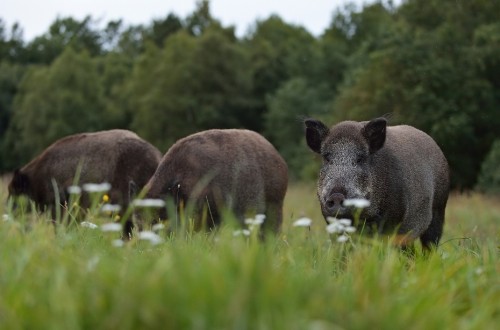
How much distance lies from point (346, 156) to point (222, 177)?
2.24m

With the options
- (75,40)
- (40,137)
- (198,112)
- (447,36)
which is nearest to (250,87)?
(198,112)

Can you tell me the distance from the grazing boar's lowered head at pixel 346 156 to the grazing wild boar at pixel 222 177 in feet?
5.13

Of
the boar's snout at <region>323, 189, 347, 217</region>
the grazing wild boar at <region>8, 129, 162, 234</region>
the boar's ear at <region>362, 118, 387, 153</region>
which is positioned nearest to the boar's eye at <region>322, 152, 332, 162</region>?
the boar's ear at <region>362, 118, 387, 153</region>

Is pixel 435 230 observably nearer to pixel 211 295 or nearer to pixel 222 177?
pixel 222 177

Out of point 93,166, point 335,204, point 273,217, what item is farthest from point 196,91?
point 335,204

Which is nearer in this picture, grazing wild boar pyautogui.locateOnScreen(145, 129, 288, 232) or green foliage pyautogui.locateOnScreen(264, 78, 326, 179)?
grazing wild boar pyautogui.locateOnScreen(145, 129, 288, 232)

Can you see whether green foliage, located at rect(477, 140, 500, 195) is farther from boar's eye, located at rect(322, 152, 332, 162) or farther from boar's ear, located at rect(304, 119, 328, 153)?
boar's eye, located at rect(322, 152, 332, 162)

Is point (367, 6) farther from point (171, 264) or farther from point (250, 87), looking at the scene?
point (171, 264)

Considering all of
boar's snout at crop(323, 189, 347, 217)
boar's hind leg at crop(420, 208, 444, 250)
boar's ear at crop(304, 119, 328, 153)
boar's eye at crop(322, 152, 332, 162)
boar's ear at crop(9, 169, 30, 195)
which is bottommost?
boar's ear at crop(9, 169, 30, 195)

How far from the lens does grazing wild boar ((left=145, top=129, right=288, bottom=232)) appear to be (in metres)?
9.98

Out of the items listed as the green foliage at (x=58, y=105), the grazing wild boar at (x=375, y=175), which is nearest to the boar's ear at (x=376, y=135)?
the grazing wild boar at (x=375, y=175)

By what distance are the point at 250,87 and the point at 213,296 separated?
64435mm

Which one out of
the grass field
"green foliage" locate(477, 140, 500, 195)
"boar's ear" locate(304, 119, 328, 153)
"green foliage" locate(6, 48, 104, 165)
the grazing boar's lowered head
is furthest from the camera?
"green foliage" locate(6, 48, 104, 165)

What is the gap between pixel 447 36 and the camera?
4178cm
